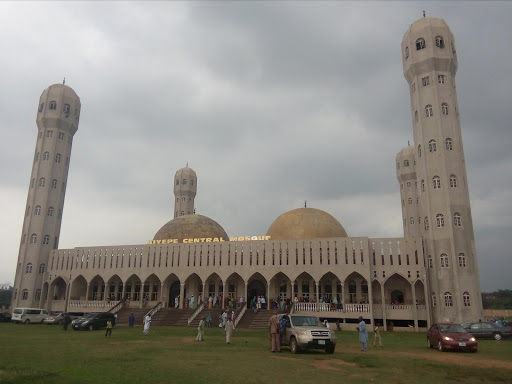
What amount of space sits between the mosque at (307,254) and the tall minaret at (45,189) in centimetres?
13

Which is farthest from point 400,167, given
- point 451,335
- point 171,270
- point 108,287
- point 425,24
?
point 451,335

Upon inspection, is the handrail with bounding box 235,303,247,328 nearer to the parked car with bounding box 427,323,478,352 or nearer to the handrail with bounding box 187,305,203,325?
the handrail with bounding box 187,305,203,325

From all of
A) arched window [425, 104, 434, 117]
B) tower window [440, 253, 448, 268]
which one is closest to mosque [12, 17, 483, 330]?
arched window [425, 104, 434, 117]

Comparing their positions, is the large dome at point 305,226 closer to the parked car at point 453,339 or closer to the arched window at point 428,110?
the arched window at point 428,110

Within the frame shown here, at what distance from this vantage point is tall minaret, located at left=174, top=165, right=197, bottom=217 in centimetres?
7281

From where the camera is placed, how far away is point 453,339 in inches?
705

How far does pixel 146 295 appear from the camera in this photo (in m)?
49.1

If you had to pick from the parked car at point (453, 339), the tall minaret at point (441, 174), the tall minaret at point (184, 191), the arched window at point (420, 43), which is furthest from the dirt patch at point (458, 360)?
the tall minaret at point (184, 191)

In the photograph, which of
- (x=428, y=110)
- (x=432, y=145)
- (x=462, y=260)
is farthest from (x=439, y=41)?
(x=462, y=260)

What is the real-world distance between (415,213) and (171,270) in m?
39.7

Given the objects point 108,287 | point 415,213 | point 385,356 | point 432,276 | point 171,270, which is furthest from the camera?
point 415,213

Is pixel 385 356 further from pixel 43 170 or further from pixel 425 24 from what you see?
pixel 43 170

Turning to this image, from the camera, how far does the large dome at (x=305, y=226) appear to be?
1842 inches

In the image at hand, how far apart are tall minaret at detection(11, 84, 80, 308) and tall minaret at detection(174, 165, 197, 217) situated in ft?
73.2
